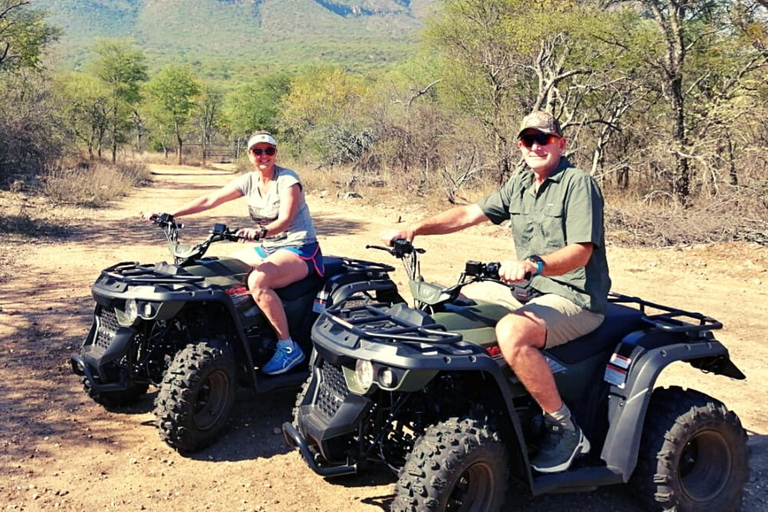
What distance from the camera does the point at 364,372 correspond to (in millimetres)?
2986

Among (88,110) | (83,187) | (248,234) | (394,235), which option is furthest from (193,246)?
(88,110)

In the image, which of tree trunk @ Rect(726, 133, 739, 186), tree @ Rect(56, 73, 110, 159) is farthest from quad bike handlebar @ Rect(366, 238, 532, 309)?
tree @ Rect(56, 73, 110, 159)

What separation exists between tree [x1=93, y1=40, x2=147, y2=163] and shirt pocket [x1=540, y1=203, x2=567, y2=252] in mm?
40828

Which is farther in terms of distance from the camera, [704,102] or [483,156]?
[483,156]

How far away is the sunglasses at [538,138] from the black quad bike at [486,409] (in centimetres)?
75

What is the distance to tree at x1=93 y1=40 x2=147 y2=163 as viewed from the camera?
4147cm

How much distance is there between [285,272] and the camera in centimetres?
471

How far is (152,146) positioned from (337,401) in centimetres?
6213

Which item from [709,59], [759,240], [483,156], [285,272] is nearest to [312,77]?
[483,156]

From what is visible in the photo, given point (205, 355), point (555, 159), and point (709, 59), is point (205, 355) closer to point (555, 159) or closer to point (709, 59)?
point (555, 159)

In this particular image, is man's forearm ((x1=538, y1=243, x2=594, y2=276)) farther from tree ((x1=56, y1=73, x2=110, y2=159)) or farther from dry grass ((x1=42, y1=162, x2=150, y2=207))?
tree ((x1=56, y1=73, x2=110, y2=159))

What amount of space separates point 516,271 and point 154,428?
9.13ft

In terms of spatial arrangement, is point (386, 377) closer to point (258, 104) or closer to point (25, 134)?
point (25, 134)

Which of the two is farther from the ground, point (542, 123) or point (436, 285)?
point (542, 123)
